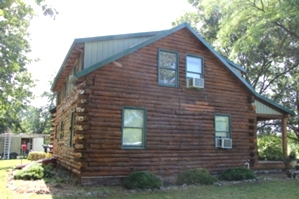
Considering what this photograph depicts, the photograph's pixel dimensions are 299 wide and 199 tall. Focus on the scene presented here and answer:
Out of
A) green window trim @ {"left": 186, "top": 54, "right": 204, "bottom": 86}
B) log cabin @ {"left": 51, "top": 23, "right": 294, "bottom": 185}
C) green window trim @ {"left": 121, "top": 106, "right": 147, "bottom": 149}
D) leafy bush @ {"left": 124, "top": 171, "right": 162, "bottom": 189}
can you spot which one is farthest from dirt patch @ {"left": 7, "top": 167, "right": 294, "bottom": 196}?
green window trim @ {"left": 186, "top": 54, "right": 204, "bottom": 86}

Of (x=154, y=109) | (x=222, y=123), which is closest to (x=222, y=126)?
(x=222, y=123)

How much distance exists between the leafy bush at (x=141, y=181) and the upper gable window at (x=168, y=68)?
153 inches

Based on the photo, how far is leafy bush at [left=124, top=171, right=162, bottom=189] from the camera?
941cm

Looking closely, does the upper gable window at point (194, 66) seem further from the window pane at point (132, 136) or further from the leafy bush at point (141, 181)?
the leafy bush at point (141, 181)

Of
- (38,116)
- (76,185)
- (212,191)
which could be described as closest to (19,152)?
(38,116)

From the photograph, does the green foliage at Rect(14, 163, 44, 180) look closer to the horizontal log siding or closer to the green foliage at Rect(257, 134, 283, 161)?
the horizontal log siding

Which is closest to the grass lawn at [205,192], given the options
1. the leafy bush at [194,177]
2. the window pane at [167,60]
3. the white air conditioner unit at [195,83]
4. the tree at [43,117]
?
the leafy bush at [194,177]

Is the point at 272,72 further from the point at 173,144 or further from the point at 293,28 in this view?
the point at 173,144

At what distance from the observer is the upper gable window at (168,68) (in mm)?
11820

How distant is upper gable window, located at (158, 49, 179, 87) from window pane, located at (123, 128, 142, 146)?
231 centimetres

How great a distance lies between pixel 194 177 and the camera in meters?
10.6

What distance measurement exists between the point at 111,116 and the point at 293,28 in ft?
39.6

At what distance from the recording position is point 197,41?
12812mm

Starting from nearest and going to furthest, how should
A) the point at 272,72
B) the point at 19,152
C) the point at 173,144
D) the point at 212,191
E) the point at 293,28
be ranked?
the point at 212,191, the point at 173,144, the point at 293,28, the point at 272,72, the point at 19,152
